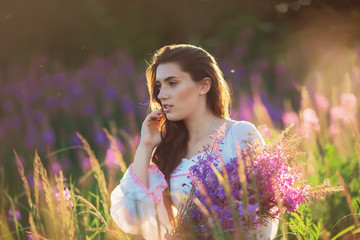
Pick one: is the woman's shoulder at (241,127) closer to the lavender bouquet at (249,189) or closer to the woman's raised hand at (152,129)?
the woman's raised hand at (152,129)

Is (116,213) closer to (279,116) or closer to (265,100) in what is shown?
(279,116)

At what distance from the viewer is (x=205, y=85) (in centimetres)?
276

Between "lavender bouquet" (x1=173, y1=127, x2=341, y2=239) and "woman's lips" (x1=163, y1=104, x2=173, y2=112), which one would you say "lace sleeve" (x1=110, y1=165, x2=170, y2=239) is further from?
"lavender bouquet" (x1=173, y1=127, x2=341, y2=239)

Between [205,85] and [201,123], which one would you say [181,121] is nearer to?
[201,123]

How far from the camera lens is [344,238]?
2.68 metres

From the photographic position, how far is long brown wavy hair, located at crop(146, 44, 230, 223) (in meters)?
2.71

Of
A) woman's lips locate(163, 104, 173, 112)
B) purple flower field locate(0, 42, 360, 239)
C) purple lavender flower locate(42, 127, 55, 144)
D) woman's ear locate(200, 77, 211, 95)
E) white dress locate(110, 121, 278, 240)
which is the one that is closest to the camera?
white dress locate(110, 121, 278, 240)

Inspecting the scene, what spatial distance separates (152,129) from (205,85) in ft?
1.42

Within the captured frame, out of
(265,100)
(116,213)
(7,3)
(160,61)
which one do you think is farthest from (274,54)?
(116,213)

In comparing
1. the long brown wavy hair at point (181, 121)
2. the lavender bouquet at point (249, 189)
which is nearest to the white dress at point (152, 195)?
the long brown wavy hair at point (181, 121)

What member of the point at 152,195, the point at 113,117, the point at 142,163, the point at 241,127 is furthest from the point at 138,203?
the point at 113,117

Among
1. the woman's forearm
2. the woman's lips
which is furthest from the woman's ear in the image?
the woman's forearm

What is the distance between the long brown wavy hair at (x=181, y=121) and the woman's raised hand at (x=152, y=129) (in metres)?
0.06

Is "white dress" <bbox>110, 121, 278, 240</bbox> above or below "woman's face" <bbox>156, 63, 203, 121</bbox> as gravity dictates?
below
